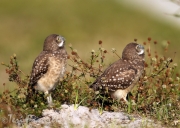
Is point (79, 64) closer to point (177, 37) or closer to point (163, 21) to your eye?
point (177, 37)

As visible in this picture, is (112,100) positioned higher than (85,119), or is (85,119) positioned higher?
(112,100)

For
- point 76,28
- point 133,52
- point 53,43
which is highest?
point 76,28

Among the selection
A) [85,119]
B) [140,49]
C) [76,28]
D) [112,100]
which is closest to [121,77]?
[112,100]

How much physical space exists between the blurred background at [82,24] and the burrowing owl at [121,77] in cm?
752

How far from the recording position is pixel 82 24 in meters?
19.9

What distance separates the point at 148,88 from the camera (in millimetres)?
9336

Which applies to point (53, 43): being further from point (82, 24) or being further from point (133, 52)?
point (82, 24)

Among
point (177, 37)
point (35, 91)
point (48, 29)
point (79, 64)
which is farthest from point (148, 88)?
point (48, 29)

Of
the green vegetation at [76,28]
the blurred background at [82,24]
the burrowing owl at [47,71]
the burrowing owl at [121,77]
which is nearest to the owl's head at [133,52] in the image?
the burrowing owl at [121,77]

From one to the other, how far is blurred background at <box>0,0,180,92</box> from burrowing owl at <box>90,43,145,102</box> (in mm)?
7518

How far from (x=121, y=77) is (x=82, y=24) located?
10593 mm

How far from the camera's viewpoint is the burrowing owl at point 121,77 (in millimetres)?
9367

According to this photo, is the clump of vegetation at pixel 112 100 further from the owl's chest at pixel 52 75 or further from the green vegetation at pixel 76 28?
the green vegetation at pixel 76 28

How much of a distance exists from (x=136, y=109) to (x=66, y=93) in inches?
41.1
